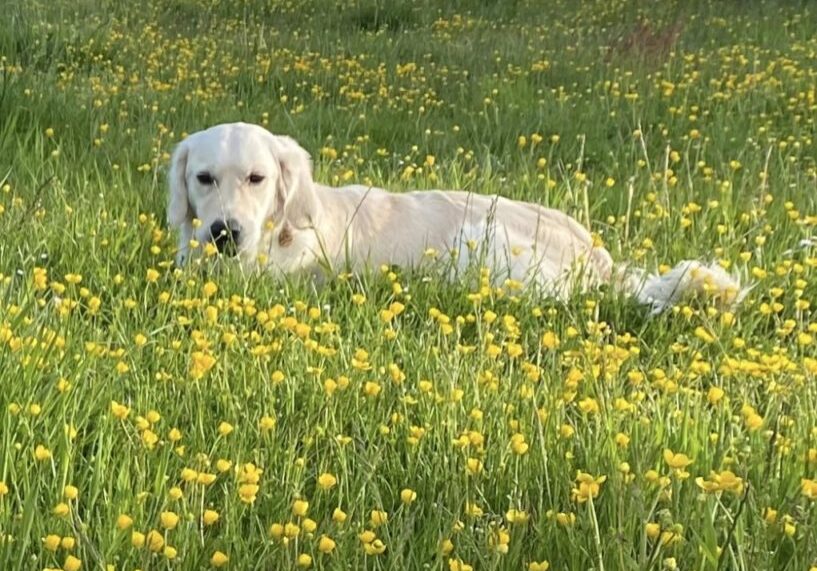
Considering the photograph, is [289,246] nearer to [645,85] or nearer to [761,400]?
[761,400]

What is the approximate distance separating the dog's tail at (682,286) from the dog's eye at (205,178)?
175cm

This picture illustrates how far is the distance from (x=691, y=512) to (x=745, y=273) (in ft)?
7.06

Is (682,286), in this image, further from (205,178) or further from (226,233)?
(205,178)

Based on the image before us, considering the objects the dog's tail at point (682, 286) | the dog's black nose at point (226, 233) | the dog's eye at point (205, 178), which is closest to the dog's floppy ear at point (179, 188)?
the dog's eye at point (205, 178)

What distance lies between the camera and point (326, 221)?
4.71 metres

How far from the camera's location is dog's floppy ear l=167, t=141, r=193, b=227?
4496 millimetres

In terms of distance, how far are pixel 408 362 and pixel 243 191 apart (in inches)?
72.8

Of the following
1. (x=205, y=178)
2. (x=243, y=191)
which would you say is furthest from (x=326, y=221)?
(x=205, y=178)

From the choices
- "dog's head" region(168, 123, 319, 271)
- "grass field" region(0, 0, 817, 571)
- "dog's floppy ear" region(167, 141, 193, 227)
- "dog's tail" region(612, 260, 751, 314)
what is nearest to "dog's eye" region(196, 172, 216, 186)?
"dog's head" region(168, 123, 319, 271)

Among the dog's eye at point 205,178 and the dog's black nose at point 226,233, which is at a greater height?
the dog's eye at point 205,178

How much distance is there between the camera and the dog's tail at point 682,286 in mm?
3613

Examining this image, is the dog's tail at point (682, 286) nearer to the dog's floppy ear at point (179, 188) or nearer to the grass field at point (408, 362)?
the grass field at point (408, 362)

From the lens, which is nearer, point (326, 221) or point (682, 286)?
point (682, 286)

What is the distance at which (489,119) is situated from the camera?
23.0 feet
